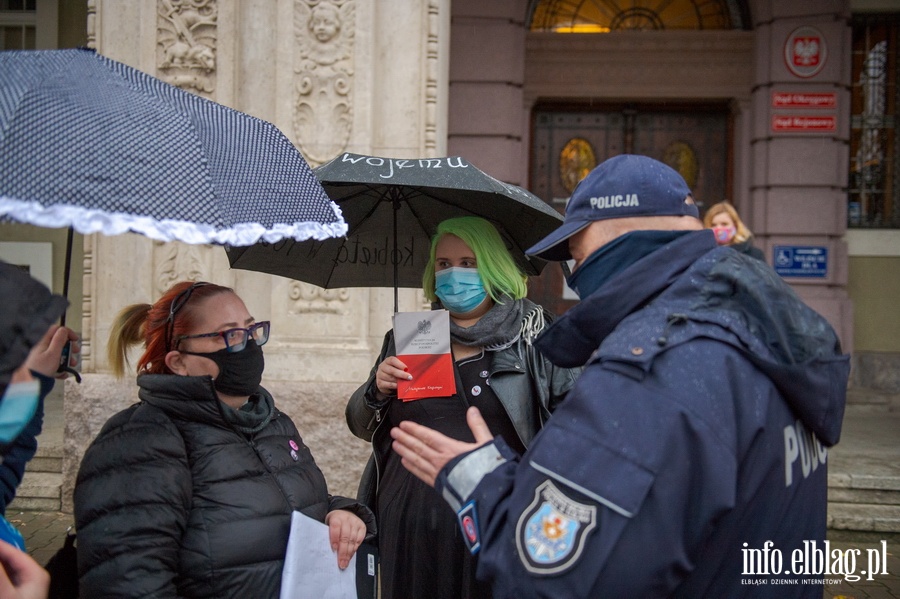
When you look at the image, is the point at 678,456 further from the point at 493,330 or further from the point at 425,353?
the point at 493,330

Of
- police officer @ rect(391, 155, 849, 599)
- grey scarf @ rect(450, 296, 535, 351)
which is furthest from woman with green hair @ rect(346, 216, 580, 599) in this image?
police officer @ rect(391, 155, 849, 599)

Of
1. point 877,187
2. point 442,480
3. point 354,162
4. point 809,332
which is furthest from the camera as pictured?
point 877,187

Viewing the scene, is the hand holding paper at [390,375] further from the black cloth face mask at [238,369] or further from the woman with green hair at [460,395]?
the black cloth face mask at [238,369]

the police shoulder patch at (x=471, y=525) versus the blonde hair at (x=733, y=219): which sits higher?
the blonde hair at (x=733, y=219)

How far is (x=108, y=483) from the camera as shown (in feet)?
6.48

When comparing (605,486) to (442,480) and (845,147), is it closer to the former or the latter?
(442,480)

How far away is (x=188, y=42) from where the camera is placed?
Answer: 224 inches

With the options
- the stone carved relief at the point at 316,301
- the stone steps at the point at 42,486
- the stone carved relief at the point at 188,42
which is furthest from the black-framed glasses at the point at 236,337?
the stone steps at the point at 42,486

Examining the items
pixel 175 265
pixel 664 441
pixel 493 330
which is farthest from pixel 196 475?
pixel 175 265

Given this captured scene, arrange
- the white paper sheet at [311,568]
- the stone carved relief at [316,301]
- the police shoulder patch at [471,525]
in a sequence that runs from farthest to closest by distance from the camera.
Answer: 1. the stone carved relief at [316,301]
2. the white paper sheet at [311,568]
3. the police shoulder patch at [471,525]

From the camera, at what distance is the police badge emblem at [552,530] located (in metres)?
1.45

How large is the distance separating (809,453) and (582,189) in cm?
79

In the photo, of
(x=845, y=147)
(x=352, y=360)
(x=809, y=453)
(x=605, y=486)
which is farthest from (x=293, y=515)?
(x=845, y=147)

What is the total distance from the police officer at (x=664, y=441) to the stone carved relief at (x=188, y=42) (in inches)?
183
